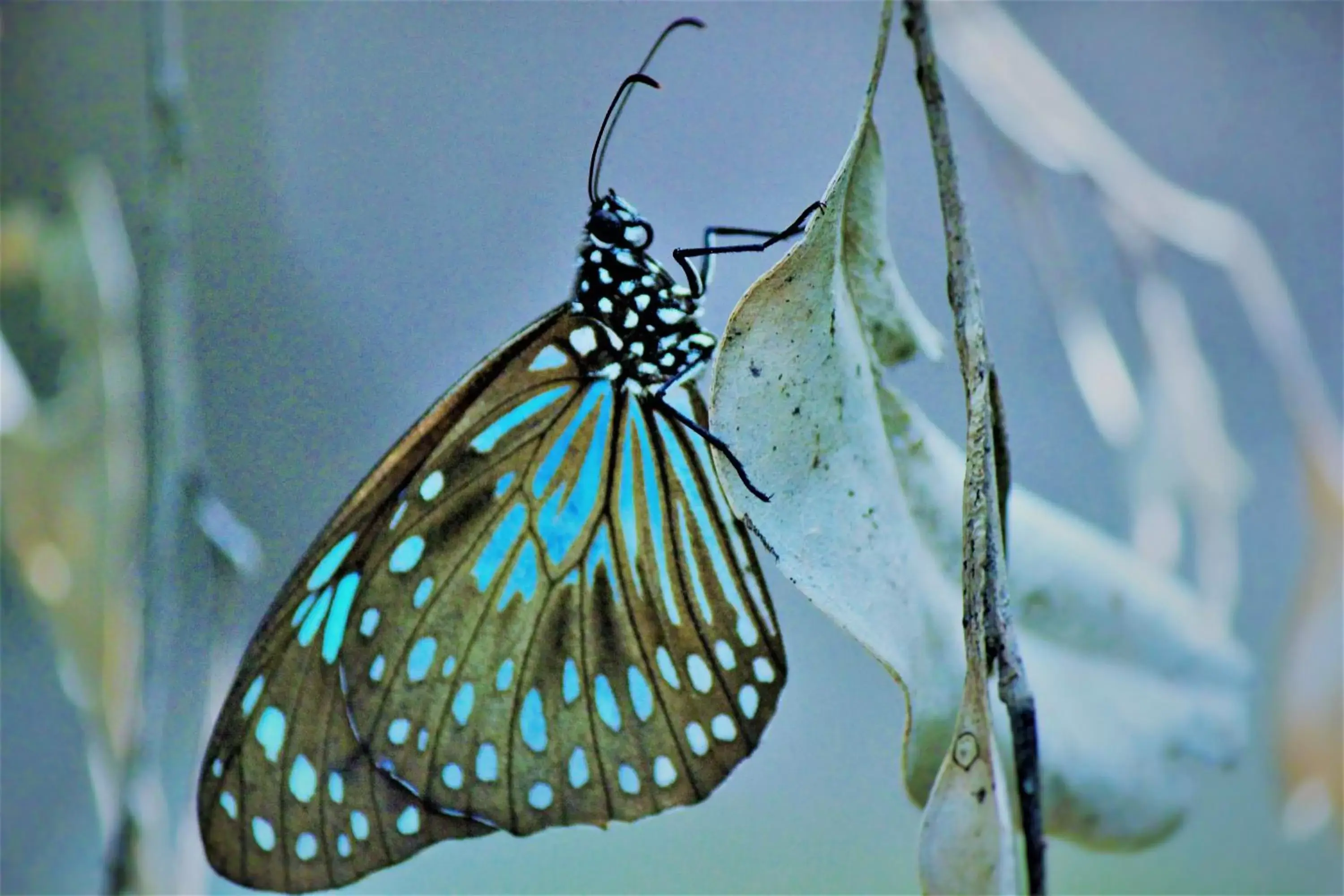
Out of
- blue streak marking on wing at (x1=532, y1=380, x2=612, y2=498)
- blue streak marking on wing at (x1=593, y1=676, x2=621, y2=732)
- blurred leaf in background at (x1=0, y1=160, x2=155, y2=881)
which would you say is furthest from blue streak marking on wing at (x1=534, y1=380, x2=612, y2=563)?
blurred leaf in background at (x1=0, y1=160, x2=155, y2=881)

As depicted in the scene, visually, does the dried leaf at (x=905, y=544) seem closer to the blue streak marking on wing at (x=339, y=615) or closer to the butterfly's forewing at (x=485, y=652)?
the butterfly's forewing at (x=485, y=652)

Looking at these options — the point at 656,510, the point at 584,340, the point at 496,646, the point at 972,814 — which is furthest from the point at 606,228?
the point at 972,814

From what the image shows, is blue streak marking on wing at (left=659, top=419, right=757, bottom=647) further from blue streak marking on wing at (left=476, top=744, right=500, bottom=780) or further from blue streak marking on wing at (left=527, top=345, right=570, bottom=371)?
blue streak marking on wing at (left=476, top=744, right=500, bottom=780)

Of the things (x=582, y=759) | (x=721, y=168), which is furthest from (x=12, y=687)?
(x=721, y=168)

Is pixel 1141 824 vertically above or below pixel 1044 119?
below

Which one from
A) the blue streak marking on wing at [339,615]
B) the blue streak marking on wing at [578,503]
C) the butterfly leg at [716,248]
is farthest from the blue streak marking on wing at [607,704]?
the butterfly leg at [716,248]

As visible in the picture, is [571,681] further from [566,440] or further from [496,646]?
[566,440]

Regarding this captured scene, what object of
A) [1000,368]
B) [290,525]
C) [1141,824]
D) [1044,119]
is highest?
[1000,368]

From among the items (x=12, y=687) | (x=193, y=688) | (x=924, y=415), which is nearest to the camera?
(x=924, y=415)

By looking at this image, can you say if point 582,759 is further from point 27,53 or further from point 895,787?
point 27,53
